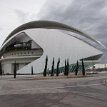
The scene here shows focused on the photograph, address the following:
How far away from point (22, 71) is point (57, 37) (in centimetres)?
1260

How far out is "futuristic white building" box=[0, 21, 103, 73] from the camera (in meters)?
73.9

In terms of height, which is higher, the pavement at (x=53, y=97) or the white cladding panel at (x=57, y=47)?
the white cladding panel at (x=57, y=47)

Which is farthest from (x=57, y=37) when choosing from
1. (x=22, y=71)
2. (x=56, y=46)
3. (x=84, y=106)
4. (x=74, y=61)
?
(x=84, y=106)

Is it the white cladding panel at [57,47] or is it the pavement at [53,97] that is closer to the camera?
the pavement at [53,97]

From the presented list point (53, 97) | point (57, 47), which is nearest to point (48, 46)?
point (57, 47)

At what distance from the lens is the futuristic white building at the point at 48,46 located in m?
73.9

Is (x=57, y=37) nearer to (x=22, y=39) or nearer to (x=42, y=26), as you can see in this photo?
(x=42, y=26)

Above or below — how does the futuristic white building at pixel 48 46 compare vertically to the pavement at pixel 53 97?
above

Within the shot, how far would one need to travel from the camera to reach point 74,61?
75.2 m

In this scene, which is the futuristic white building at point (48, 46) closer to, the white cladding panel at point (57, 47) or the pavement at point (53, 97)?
the white cladding panel at point (57, 47)

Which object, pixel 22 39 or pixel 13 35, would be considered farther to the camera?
pixel 22 39

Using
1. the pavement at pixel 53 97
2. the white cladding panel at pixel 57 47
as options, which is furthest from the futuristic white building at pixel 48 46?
the pavement at pixel 53 97

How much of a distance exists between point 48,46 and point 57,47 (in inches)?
102

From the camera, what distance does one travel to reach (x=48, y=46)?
7400 centimetres
